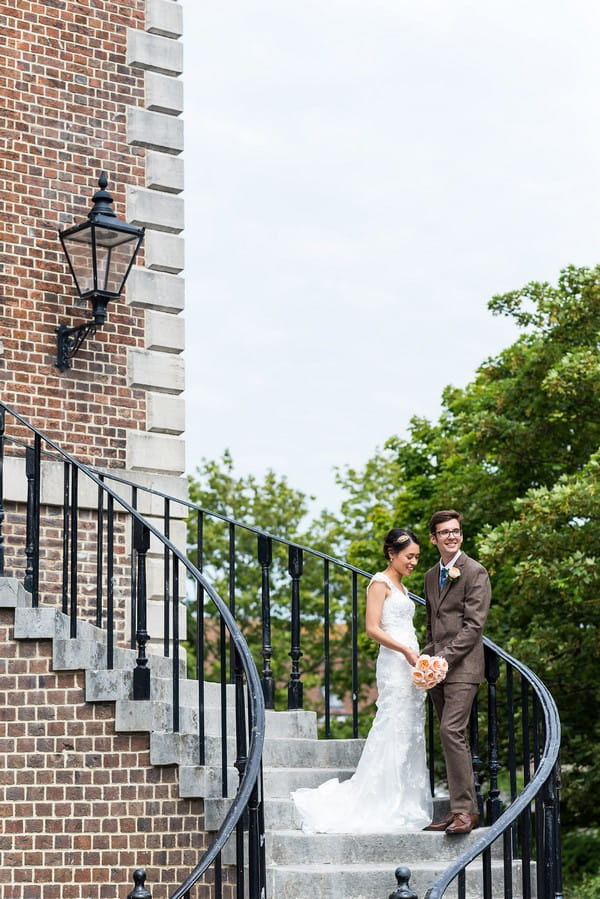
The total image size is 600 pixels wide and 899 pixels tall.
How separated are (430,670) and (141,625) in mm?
1608

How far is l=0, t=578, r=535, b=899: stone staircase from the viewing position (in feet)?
20.8

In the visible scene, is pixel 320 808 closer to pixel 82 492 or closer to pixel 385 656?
pixel 385 656

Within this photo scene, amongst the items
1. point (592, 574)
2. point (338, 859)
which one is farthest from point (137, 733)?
point (592, 574)

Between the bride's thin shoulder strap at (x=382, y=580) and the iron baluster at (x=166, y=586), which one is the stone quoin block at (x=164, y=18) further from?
the bride's thin shoulder strap at (x=382, y=580)

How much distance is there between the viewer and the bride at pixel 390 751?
694 centimetres

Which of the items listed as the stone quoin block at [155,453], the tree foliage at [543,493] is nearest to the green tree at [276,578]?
the tree foliage at [543,493]

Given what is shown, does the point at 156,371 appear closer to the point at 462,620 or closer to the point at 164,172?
the point at 164,172

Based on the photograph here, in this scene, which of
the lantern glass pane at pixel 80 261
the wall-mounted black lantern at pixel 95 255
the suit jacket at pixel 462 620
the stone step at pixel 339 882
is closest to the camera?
the stone step at pixel 339 882

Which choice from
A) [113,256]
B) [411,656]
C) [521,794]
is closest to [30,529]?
[411,656]

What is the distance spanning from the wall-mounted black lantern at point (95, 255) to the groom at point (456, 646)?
3493 millimetres

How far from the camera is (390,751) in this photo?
23.5 ft

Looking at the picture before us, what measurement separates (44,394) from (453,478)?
1191 centimetres

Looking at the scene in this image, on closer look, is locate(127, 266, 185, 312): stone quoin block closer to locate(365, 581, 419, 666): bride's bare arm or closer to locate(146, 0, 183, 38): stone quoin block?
locate(146, 0, 183, 38): stone quoin block

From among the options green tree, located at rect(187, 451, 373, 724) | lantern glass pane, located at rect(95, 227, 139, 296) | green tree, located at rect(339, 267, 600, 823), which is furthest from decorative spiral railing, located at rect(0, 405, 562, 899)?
green tree, located at rect(187, 451, 373, 724)
